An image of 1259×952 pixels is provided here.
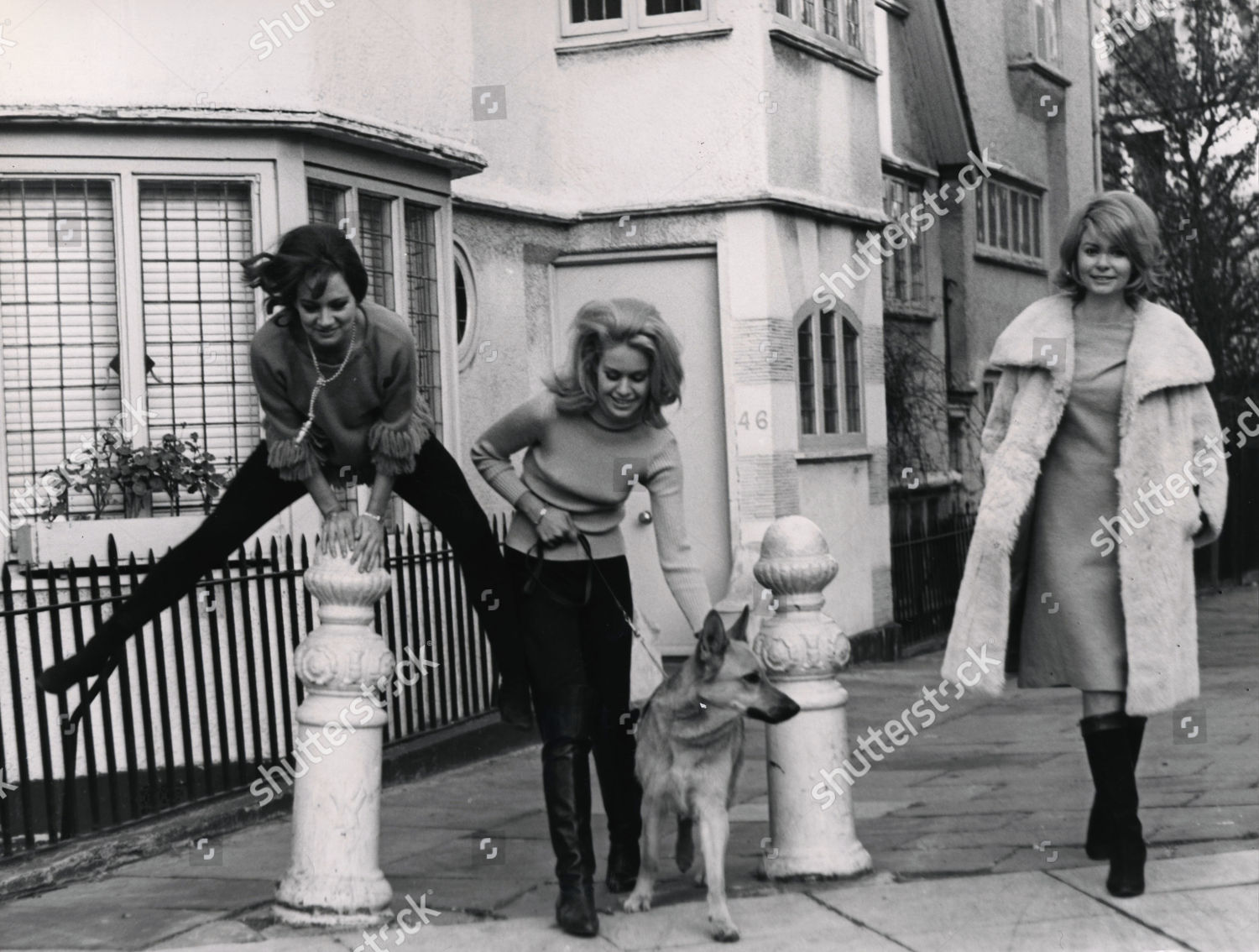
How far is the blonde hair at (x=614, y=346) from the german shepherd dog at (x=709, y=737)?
77cm

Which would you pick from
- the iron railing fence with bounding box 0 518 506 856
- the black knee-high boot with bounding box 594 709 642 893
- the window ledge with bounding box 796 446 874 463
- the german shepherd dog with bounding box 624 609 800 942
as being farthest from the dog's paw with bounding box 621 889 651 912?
Result: the window ledge with bounding box 796 446 874 463

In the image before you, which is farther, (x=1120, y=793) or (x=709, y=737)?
(x=1120, y=793)

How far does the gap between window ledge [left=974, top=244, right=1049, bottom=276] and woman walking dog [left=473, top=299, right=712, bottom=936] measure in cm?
1552

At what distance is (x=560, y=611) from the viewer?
5.93m

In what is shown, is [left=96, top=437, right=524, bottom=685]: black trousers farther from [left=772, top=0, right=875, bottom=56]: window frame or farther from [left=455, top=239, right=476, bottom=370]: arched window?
[left=772, top=0, right=875, bottom=56]: window frame

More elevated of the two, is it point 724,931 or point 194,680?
point 194,680

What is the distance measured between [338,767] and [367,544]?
0.70 meters

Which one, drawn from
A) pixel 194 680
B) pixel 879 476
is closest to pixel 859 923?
pixel 194 680

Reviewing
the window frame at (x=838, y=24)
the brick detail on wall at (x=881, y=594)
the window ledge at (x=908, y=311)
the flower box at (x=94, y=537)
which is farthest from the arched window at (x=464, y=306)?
the window ledge at (x=908, y=311)

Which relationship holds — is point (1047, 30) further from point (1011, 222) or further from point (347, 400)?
point (347, 400)

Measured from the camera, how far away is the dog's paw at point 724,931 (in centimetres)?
558

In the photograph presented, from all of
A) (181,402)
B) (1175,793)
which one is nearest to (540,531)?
(1175,793)

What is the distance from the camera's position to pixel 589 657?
6.08m

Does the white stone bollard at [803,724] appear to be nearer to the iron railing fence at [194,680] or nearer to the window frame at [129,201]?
the iron railing fence at [194,680]
